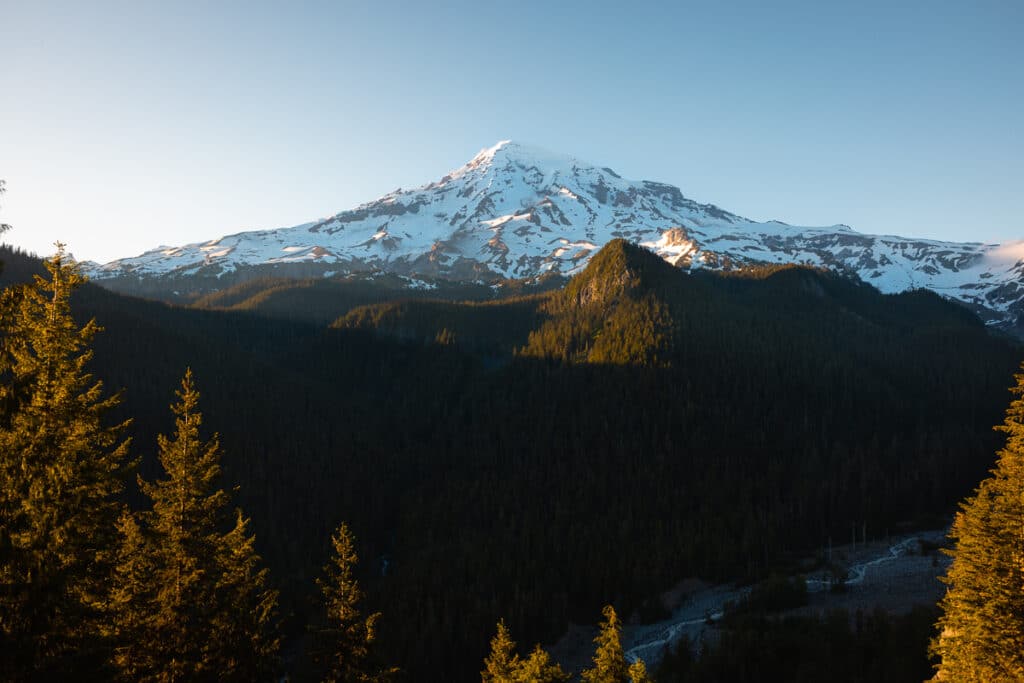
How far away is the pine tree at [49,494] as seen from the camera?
14.2m

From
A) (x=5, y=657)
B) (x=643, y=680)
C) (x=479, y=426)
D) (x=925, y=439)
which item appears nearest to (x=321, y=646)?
(x=5, y=657)

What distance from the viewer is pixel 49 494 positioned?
14.8 meters

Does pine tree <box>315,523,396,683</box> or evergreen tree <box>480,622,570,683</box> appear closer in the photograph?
pine tree <box>315,523,396,683</box>

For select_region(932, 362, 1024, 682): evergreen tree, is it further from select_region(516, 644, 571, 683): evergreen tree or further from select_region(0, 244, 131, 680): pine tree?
select_region(0, 244, 131, 680): pine tree

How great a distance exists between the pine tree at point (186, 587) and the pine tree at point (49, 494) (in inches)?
95.2

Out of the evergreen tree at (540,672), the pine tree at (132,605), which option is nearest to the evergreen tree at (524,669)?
the evergreen tree at (540,672)

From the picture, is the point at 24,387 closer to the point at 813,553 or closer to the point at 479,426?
the point at 813,553

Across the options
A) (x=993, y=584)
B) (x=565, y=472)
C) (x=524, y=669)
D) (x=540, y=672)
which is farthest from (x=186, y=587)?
(x=565, y=472)

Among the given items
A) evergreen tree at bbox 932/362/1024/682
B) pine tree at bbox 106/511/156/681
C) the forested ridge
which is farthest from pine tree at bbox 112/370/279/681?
the forested ridge

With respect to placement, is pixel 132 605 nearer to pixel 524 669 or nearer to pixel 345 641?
pixel 345 641

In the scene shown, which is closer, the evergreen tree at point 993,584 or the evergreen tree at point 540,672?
the evergreen tree at point 993,584

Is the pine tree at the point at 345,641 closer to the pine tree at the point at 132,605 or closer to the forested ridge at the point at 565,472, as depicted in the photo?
the pine tree at the point at 132,605

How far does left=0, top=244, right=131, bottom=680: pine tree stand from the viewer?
14.2 m

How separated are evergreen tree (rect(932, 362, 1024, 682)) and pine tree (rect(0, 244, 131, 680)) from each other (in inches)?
1170
